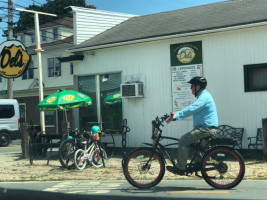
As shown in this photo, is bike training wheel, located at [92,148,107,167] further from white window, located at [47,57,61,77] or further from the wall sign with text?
white window, located at [47,57,61,77]

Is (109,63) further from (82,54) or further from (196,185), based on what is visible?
(196,185)

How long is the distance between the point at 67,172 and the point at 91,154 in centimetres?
80

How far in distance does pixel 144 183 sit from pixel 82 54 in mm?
10295

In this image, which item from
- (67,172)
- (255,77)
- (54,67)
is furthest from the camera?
(54,67)

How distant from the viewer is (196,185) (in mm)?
8586

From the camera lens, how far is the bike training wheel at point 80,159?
11.3m

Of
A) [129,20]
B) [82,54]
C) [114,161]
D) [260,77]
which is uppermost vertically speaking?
[129,20]

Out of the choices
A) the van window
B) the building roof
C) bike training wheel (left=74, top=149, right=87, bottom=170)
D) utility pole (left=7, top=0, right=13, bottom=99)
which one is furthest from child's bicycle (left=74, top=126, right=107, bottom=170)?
utility pole (left=7, top=0, right=13, bottom=99)

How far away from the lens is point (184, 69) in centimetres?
1473

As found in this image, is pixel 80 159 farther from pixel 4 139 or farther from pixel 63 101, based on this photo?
pixel 4 139

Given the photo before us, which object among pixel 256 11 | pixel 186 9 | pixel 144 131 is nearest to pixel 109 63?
pixel 144 131

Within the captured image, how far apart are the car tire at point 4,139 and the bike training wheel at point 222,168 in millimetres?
18557

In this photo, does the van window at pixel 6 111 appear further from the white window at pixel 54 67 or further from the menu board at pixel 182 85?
the white window at pixel 54 67

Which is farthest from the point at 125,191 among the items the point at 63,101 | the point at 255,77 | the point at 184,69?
the point at 184,69
